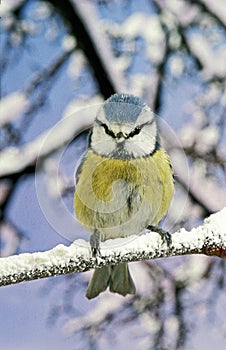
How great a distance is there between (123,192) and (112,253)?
0.16m

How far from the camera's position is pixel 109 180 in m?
0.65

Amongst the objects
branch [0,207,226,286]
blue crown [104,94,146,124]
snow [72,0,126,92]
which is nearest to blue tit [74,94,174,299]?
blue crown [104,94,146,124]

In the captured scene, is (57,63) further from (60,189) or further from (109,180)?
(109,180)

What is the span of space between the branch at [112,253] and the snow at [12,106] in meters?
0.66

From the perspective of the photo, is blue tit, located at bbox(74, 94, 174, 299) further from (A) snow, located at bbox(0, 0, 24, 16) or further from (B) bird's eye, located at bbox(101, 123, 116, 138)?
(A) snow, located at bbox(0, 0, 24, 16)

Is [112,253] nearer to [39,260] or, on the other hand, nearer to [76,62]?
[39,260]

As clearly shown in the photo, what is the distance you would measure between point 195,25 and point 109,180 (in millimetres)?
642

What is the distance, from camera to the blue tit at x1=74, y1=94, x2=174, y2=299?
0.64 metres

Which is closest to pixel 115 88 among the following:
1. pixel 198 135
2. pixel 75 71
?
pixel 75 71

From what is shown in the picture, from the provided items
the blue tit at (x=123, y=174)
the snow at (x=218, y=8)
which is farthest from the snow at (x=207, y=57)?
the blue tit at (x=123, y=174)

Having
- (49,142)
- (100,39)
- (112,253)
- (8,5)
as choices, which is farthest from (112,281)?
(8,5)

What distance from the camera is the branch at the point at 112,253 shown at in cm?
47

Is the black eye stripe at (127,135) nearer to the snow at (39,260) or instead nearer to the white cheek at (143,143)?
the white cheek at (143,143)

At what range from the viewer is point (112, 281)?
73cm
